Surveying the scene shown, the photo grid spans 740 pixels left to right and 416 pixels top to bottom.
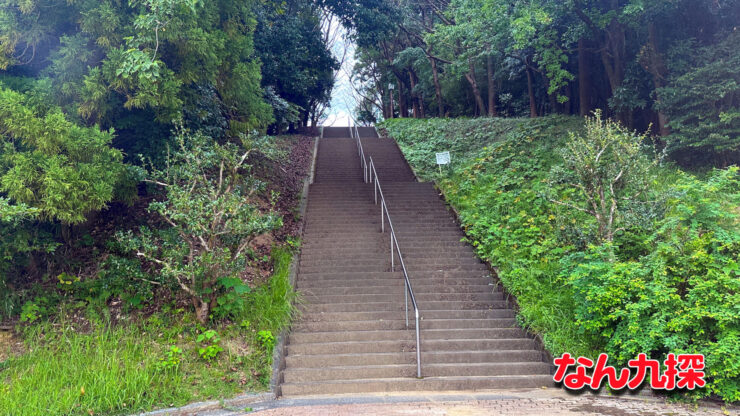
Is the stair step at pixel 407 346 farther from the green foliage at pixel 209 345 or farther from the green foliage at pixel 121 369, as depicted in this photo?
the green foliage at pixel 209 345

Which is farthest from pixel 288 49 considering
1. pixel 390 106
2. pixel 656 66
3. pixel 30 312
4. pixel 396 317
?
pixel 390 106

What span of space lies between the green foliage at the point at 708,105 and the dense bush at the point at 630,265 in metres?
0.67

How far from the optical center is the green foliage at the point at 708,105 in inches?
362

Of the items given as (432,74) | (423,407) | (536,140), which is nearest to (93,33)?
Result: (423,407)

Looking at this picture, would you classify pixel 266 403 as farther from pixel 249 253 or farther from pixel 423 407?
pixel 249 253

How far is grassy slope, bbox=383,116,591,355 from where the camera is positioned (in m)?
6.64

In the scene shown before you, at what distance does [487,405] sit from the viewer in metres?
5.24

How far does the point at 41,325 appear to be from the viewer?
646 centimetres

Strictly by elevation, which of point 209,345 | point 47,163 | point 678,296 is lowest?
point 209,345

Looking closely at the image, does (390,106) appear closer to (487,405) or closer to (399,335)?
(399,335)

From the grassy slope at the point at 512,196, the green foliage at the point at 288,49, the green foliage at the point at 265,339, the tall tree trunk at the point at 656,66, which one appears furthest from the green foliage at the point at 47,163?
the tall tree trunk at the point at 656,66

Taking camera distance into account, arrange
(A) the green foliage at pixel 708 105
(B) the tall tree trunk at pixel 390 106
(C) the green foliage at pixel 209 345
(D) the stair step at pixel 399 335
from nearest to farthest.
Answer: (C) the green foliage at pixel 209 345 < (D) the stair step at pixel 399 335 < (A) the green foliage at pixel 708 105 < (B) the tall tree trunk at pixel 390 106

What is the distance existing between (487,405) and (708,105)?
831 cm

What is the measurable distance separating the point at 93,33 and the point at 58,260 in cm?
352
